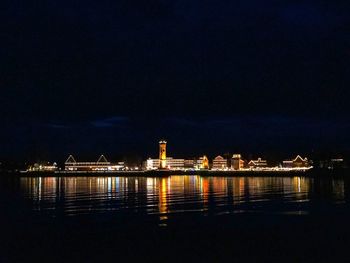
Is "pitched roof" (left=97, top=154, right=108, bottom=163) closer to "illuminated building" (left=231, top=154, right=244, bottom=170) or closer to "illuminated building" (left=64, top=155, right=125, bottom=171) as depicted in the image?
"illuminated building" (left=64, top=155, right=125, bottom=171)

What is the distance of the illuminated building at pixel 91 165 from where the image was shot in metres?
193

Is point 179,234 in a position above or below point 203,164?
below

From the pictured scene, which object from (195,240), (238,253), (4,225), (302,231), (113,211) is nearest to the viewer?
(238,253)

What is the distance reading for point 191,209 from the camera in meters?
30.2

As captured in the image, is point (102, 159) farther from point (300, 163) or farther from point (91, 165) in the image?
point (300, 163)

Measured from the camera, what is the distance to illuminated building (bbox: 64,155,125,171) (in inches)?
7584

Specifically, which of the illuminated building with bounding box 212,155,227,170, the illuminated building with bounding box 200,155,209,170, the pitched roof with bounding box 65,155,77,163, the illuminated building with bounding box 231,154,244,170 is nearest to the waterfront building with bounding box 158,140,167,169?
the illuminated building with bounding box 200,155,209,170

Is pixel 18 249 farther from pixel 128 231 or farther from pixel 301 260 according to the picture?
pixel 301 260

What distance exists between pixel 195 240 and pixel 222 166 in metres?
173

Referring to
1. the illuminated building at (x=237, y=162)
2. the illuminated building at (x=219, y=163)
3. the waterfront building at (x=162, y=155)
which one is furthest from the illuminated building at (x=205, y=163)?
the waterfront building at (x=162, y=155)

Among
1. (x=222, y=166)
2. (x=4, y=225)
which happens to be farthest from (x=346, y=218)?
(x=222, y=166)

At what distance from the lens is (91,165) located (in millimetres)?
194375

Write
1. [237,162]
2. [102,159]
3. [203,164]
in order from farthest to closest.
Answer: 1. [102,159]
2. [203,164]
3. [237,162]

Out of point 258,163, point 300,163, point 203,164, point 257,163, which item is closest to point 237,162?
point 257,163
